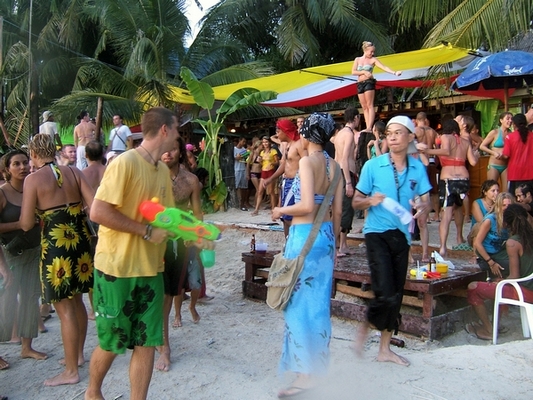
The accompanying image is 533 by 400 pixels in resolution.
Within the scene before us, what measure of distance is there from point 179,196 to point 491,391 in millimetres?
2980

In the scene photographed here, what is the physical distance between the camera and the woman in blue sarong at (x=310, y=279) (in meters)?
3.70

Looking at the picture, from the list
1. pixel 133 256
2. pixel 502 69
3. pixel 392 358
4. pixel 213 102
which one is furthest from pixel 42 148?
pixel 213 102

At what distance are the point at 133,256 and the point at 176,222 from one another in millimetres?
373

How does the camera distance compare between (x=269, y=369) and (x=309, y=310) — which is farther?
(x=269, y=369)

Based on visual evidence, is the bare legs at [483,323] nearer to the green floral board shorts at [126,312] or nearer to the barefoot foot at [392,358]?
the barefoot foot at [392,358]

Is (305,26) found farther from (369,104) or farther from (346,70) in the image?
(369,104)

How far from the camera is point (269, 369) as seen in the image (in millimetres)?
4559

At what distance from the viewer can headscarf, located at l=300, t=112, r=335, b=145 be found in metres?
3.80

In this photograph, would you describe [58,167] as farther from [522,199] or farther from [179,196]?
[522,199]

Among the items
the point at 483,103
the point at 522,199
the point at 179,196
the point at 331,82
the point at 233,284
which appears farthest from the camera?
the point at 331,82

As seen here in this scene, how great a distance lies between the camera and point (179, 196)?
4.85 m

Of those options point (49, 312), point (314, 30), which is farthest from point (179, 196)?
point (314, 30)

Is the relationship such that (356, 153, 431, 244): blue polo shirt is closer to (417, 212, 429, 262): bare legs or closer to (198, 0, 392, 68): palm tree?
(417, 212, 429, 262): bare legs

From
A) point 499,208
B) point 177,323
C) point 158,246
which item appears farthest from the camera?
point 499,208
